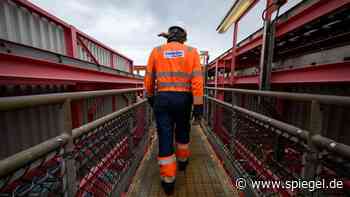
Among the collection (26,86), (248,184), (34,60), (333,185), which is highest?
(34,60)

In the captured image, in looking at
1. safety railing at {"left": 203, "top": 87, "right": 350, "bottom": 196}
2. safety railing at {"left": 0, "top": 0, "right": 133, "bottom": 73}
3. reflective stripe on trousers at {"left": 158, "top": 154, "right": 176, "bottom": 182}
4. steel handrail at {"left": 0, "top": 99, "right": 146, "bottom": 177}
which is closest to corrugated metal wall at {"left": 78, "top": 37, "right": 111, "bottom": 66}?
safety railing at {"left": 0, "top": 0, "right": 133, "bottom": 73}

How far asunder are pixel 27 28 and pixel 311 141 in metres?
3.28

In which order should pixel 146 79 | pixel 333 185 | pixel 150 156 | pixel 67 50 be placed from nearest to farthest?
1. pixel 333 185
2. pixel 146 79
3. pixel 150 156
4. pixel 67 50

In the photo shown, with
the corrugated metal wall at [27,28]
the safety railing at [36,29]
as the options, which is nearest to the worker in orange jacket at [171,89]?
the safety railing at [36,29]

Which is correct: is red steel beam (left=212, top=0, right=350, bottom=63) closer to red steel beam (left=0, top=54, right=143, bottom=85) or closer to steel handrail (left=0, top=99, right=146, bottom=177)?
steel handrail (left=0, top=99, right=146, bottom=177)

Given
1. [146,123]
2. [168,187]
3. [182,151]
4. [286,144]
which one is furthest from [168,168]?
[286,144]

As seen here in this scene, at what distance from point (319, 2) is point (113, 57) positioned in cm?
570

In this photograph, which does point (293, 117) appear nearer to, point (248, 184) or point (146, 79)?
point (248, 184)

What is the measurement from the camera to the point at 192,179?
6.11 feet

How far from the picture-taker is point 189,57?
64.9 inches

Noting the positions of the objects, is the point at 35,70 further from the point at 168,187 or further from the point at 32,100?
the point at 168,187

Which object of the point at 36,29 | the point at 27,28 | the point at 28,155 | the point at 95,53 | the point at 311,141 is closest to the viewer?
the point at 28,155

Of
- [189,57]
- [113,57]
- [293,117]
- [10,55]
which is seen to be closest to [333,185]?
[189,57]

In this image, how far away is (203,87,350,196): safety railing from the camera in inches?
29.5
